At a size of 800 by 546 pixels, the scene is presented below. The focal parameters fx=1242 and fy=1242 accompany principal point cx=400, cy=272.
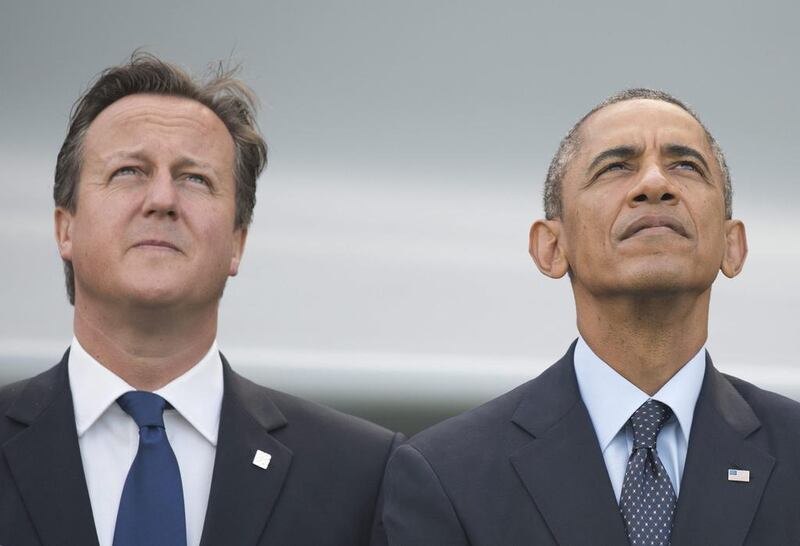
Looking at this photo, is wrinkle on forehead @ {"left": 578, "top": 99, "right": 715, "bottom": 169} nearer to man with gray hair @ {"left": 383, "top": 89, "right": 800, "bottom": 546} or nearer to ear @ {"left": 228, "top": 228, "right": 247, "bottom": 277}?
man with gray hair @ {"left": 383, "top": 89, "right": 800, "bottom": 546}

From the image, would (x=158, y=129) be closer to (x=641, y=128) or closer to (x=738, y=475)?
(x=641, y=128)

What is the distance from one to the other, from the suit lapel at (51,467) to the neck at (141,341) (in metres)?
0.16

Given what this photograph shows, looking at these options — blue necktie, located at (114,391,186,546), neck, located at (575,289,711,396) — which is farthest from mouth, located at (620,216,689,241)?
blue necktie, located at (114,391,186,546)

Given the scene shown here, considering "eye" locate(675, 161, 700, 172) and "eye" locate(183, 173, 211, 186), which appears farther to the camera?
"eye" locate(183, 173, 211, 186)

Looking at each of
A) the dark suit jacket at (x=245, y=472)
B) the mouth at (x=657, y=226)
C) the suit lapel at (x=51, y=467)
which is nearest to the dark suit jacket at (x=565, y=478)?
the dark suit jacket at (x=245, y=472)

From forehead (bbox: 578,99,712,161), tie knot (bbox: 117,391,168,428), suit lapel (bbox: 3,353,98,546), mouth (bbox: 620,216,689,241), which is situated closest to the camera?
suit lapel (bbox: 3,353,98,546)

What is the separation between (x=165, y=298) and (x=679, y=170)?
1554 mm

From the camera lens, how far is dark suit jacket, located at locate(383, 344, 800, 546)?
10.8 ft

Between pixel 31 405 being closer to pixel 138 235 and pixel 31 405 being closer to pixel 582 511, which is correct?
pixel 138 235

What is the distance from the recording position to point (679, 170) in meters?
3.66

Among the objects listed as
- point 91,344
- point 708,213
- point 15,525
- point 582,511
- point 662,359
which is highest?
point 708,213

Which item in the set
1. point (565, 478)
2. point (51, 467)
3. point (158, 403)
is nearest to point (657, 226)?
point (565, 478)

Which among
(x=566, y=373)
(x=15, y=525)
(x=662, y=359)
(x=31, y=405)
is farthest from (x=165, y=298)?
(x=662, y=359)

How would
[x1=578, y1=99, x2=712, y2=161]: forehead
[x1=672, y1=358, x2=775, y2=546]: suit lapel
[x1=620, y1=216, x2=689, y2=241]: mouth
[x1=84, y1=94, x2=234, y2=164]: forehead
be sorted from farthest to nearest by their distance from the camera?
[x1=84, y1=94, x2=234, y2=164]: forehead < [x1=578, y1=99, x2=712, y2=161]: forehead < [x1=620, y1=216, x2=689, y2=241]: mouth < [x1=672, y1=358, x2=775, y2=546]: suit lapel
